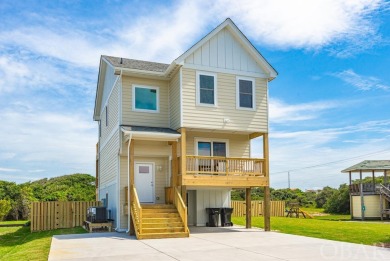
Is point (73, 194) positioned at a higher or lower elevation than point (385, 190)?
lower

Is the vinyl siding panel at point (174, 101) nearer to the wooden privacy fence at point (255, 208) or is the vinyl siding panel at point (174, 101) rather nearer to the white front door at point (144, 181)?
the white front door at point (144, 181)

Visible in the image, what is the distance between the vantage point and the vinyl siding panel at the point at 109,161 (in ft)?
65.2

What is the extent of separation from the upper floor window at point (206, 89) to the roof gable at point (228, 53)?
497mm

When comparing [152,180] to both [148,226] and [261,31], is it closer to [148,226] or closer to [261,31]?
[148,226]

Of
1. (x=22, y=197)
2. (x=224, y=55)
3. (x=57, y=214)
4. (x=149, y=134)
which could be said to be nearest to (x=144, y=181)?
Result: (x=149, y=134)

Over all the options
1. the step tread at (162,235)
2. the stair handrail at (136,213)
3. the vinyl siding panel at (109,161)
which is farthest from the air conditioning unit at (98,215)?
the step tread at (162,235)

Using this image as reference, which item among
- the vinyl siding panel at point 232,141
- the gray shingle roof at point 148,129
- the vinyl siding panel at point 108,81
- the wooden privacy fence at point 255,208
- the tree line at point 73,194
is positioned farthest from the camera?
the tree line at point 73,194

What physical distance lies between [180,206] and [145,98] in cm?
558

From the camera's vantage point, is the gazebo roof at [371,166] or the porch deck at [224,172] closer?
the porch deck at [224,172]

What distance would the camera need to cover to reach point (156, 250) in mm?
12250

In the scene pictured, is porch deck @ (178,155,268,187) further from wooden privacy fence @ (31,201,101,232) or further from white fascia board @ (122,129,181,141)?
wooden privacy fence @ (31,201,101,232)

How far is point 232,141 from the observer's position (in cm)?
2141

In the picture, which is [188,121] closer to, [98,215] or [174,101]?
[174,101]

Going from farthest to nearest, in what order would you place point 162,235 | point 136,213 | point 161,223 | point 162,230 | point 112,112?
1. point 112,112
2. point 136,213
3. point 161,223
4. point 162,230
5. point 162,235
